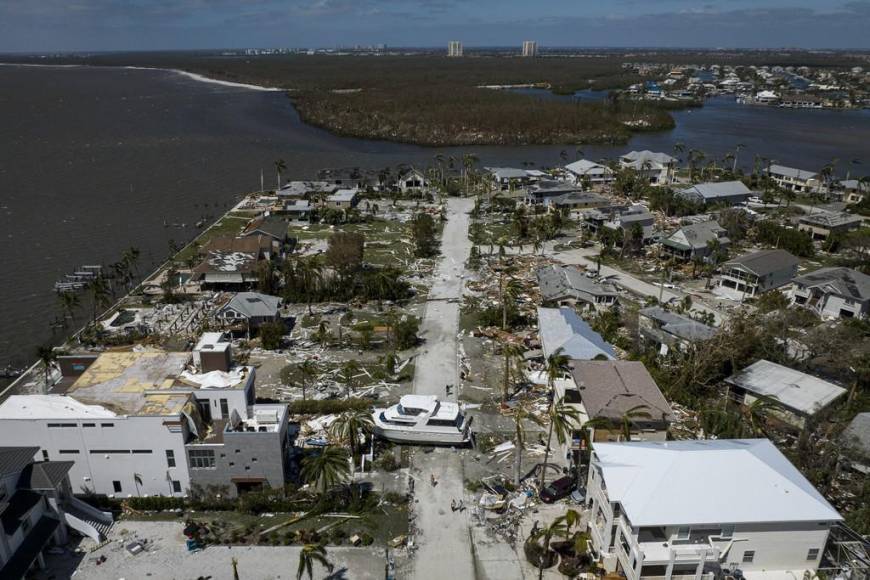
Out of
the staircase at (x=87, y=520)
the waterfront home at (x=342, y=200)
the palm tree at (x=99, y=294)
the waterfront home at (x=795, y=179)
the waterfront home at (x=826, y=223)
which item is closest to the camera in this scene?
the staircase at (x=87, y=520)

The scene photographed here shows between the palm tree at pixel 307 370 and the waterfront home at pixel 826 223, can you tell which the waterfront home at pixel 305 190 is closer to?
the palm tree at pixel 307 370

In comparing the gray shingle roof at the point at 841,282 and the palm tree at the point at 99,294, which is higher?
the gray shingle roof at the point at 841,282

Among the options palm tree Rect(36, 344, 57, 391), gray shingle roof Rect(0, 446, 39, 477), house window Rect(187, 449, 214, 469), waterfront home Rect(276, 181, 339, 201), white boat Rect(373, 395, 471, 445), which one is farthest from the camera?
waterfront home Rect(276, 181, 339, 201)

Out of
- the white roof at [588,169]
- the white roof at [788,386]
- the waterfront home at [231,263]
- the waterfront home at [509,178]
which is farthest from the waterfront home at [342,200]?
the white roof at [788,386]

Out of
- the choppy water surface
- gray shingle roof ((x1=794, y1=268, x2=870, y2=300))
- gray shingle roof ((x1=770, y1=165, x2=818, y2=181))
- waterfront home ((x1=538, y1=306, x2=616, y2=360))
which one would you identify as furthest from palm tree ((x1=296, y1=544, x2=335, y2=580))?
gray shingle roof ((x1=770, y1=165, x2=818, y2=181))

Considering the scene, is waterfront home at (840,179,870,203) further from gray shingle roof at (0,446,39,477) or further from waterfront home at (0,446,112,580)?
gray shingle roof at (0,446,39,477)
